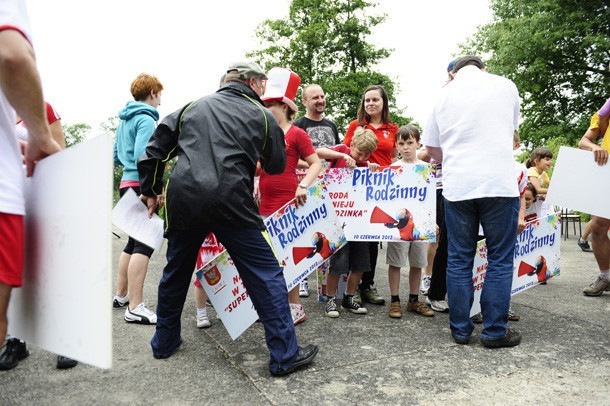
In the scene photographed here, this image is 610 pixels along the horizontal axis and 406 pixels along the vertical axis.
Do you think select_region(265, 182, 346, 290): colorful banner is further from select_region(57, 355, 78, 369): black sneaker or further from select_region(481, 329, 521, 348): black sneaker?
select_region(57, 355, 78, 369): black sneaker

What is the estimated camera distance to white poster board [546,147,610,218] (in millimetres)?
4098

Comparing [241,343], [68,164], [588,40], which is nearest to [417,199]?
[241,343]

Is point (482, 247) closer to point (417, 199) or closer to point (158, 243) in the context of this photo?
point (417, 199)

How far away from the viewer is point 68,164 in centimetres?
177

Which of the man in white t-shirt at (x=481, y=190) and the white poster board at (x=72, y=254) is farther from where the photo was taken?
the man in white t-shirt at (x=481, y=190)

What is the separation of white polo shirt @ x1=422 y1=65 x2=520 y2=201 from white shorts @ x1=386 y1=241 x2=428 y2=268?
0.89 m

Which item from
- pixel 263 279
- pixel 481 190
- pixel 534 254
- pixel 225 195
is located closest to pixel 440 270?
pixel 534 254

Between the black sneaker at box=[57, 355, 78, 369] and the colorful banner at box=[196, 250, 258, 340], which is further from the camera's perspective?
the colorful banner at box=[196, 250, 258, 340]

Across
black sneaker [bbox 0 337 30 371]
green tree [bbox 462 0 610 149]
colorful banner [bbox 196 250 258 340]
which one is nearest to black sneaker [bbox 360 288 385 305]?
colorful banner [bbox 196 250 258 340]

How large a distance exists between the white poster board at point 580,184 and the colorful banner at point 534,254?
195 mm

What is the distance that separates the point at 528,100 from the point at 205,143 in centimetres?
2048

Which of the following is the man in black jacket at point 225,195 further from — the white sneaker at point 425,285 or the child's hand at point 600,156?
the child's hand at point 600,156

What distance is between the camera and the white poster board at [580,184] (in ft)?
13.4

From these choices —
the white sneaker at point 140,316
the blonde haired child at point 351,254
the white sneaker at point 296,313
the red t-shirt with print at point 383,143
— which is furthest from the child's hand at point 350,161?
the white sneaker at point 140,316
